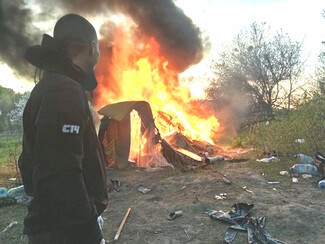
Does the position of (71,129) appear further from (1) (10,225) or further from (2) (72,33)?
(1) (10,225)

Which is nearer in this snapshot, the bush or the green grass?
the bush

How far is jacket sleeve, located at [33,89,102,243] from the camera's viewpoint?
1694 mm

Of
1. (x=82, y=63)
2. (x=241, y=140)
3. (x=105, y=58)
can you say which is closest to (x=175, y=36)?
(x=105, y=58)

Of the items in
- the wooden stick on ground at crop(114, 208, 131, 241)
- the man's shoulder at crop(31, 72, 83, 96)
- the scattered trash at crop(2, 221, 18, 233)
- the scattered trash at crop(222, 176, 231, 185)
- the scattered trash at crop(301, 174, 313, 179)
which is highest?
the man's shoulder at crop(31, 72, 83, 96)

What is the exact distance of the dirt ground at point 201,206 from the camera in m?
5.46

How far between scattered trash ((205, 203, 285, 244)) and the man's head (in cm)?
402

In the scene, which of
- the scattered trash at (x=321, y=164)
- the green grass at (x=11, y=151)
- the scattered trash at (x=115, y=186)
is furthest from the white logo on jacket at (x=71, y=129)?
the green grass at (x=11, y=151)

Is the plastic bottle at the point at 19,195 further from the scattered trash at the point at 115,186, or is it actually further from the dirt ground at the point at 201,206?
the scattered trash at the point at 115,186

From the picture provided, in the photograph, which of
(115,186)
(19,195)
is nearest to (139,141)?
(115,186)

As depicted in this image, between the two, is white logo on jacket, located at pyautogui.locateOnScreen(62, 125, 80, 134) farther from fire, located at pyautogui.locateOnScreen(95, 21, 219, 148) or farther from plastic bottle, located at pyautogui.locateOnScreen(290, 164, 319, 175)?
fire, located at pyautogui.locateOnScreen(95, 21, 219, 148)

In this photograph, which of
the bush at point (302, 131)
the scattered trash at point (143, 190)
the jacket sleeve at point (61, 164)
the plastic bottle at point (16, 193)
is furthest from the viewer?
the bush at point (302, 131)

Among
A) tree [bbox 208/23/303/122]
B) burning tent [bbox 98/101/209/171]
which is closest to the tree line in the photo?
tree [bbox 208/23/303/122]

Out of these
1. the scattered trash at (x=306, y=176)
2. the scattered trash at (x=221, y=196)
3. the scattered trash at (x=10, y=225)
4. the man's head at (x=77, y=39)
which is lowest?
the scattered trash at (x=10, y=225)

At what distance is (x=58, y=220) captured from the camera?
1.76 metres
